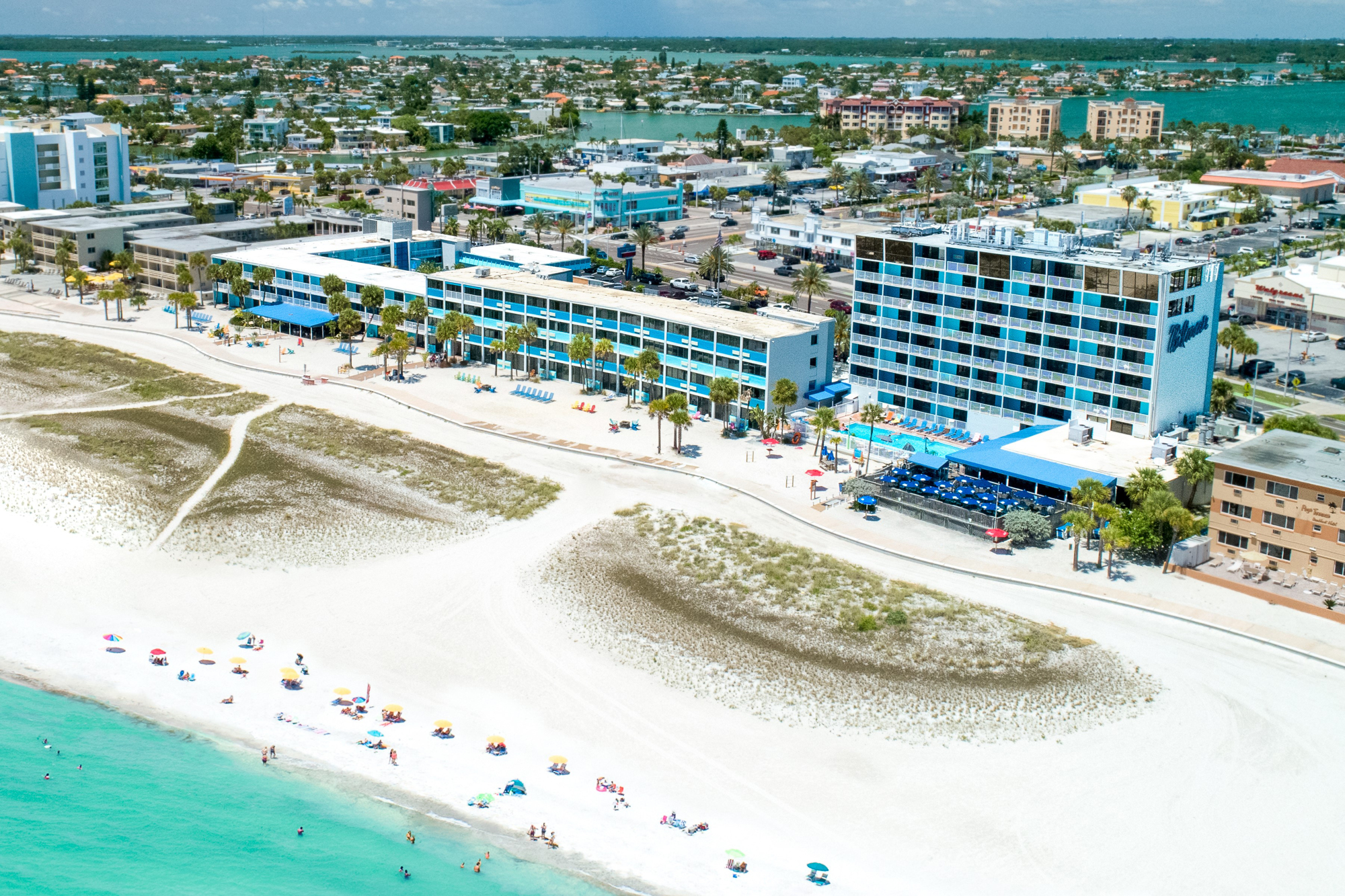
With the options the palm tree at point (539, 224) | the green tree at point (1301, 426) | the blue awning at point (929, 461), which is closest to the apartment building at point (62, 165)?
the palm tree at point (539, 224)

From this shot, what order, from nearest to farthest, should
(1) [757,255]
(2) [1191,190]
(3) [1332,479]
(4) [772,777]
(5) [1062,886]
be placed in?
1. (5) [1062,886]
2. (4) [772,777]
3. (3) [1332,479]
4. (1) [757,255]
5. (2) [1191,190]

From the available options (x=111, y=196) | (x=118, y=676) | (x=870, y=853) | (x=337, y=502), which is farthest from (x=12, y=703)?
(x=111, y=196)

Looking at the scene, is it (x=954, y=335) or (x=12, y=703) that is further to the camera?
(x=954, y=335)

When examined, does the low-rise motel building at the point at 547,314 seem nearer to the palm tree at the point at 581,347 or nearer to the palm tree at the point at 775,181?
the palm tree at the point at 581,347

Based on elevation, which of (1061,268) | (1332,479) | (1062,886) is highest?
(1061,268)

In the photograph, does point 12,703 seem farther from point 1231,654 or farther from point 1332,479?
point 1332,479

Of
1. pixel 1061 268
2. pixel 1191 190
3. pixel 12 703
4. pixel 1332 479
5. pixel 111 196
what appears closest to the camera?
pixel 12 703
